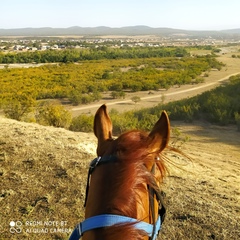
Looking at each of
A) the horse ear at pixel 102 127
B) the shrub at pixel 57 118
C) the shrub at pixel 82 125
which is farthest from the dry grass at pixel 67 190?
the shrub at pixel 57 118

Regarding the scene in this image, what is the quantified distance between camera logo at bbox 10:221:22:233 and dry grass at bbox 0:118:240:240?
6cm

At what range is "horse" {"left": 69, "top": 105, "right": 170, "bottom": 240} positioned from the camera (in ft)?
4.41

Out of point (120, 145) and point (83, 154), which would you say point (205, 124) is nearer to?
point (83, 154)

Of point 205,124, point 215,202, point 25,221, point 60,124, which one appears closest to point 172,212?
point 215,202

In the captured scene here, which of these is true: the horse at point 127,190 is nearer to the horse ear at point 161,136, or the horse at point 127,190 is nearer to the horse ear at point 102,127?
the horse ear at point 161,136

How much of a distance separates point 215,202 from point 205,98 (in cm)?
1307

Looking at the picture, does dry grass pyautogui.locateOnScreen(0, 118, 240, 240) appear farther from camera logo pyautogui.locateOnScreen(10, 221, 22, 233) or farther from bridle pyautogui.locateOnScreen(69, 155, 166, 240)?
bridle pyautogui.locateOnScreen(69, 155, 166, 240)

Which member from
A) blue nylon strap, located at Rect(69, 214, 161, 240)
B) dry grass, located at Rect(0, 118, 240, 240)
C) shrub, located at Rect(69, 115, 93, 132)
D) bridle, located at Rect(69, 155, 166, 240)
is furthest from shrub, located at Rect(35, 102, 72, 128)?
blue nylon strap, located at Rect(69, 214, 161, 240)

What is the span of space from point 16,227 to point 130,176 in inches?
132

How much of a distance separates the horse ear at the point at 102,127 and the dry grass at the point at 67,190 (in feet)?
2.97

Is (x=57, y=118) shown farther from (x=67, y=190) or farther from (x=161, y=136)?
(x=161, y=136)

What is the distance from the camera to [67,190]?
510cm

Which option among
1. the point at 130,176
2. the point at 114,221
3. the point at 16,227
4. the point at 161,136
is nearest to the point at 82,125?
the point at 16,227

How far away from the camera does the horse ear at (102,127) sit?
1.98 m
